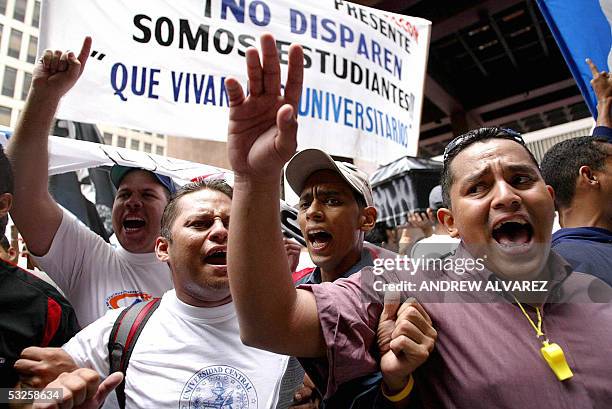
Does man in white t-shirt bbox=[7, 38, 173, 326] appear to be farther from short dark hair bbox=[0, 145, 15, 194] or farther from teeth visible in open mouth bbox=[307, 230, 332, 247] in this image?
teeth visible in open mouth bbox=[307, 230, 332, 247]

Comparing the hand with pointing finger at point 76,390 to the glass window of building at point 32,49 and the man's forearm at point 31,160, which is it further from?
the glass window of building at point 32,49

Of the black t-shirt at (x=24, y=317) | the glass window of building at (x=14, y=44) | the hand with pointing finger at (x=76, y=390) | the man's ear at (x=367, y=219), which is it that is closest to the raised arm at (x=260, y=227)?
the hand with pointing finger at (x=76, y=390)

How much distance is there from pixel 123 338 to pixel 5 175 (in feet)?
1.75

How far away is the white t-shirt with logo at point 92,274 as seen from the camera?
68.9 inches

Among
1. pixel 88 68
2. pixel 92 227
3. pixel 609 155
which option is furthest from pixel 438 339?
pixel 92 227

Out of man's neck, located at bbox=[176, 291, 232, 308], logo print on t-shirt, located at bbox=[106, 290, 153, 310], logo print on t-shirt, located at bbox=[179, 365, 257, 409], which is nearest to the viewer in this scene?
logo print on t-shirt, located at bbox=[179, 365, 257, 409]

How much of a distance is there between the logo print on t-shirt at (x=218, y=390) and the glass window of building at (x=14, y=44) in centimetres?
143

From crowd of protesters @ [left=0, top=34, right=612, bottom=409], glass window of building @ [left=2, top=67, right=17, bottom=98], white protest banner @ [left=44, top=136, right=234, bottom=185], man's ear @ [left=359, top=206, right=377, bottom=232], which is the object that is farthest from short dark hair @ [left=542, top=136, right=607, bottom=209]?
glass window of building @ [left=2, top=67, right=17, bottom=98]

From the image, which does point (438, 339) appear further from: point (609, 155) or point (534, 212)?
point (609, 155)

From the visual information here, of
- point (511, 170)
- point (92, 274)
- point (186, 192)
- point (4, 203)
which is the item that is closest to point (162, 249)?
point (186, 192)

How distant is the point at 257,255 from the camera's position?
0.90 m

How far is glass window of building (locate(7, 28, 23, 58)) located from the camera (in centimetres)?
181

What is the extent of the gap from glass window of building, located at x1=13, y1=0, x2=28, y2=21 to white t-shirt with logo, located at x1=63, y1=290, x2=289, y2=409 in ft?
5.15

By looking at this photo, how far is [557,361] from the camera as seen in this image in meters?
0.87
